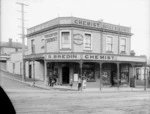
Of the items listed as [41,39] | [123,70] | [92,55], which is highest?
[41,39]

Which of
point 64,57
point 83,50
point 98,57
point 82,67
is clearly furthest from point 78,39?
point 82,67

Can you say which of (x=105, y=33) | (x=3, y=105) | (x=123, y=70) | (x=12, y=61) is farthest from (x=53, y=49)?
(x=3, y=105)

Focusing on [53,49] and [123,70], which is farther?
[123,70]

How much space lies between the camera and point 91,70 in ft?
81.7

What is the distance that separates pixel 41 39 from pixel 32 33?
8.75ft

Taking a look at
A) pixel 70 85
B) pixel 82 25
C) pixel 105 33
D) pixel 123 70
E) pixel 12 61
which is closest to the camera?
pixel 70 85

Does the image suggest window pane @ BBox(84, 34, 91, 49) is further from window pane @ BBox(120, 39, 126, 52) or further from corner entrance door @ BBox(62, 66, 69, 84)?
window pane @ BBox(120, 39, 126, 52)

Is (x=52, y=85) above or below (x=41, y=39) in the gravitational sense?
below

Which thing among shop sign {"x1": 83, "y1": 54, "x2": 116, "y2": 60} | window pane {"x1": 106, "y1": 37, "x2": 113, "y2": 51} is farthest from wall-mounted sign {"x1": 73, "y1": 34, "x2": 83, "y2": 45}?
window pane {"x1": 106, "y1": 37, "x2": 113, "y2": 51}

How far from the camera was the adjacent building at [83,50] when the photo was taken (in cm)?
2298

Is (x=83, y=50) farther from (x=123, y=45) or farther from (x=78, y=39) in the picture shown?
(x=123, y=45)

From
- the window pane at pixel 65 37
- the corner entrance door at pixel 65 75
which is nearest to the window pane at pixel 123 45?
→ the window pane at pixel 65 37

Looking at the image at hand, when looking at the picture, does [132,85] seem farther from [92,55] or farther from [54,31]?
[54,31]

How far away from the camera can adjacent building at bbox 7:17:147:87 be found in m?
23.0
